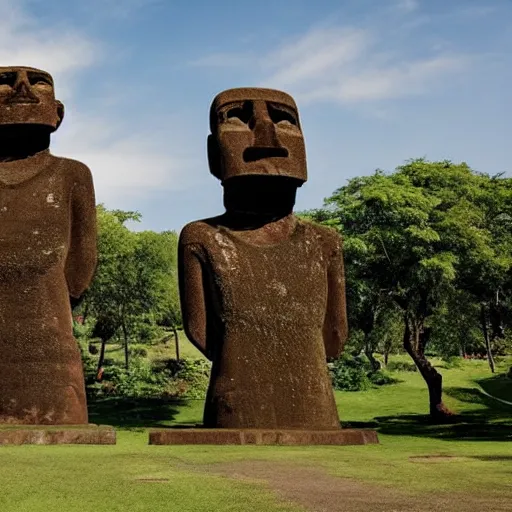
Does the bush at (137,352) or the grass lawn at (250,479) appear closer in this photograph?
the grass lawn at (250,479)

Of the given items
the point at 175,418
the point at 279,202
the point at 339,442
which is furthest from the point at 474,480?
the point at 175,418

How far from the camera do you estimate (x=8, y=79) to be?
9742 mm

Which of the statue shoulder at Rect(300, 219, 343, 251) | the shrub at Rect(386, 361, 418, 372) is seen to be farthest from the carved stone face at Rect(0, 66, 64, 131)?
the shrub at Rect(386, 361, 418, 372)

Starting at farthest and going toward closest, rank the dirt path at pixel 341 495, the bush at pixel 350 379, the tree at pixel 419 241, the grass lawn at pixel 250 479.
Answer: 1. the bush at pixel 350 379
2. the tree at pixel 419 241
3. the grass lawn at pixel 250 479
4. the dirt path at pixel 341 495

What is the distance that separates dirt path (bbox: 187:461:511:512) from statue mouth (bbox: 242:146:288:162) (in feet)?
13.7

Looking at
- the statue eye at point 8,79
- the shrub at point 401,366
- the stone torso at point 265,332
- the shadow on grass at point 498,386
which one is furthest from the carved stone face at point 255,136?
the shrub at point 401,366

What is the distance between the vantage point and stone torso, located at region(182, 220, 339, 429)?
28.6ft

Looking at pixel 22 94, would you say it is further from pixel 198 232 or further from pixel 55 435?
pixel 55 435

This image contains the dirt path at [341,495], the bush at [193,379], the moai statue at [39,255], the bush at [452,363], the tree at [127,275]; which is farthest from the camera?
the bush at [452,363]

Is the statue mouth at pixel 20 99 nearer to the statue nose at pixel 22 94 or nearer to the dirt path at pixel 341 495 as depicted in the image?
the statue nose at pixel 22 94

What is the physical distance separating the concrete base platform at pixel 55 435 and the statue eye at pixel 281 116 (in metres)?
3.80

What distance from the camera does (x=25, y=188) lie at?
30.9 feet

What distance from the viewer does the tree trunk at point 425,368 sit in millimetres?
20672

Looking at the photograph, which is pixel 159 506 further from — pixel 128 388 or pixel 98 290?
pixel 98 290
